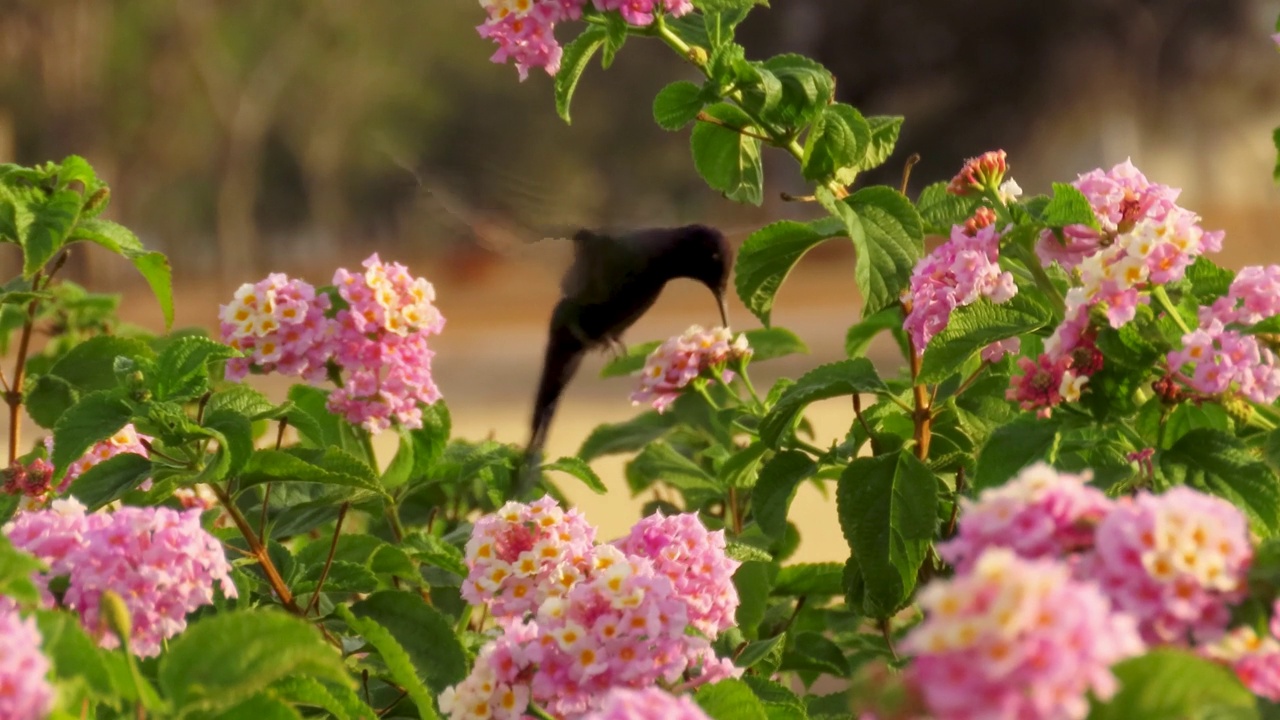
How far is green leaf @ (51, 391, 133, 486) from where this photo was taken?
1.53 meters

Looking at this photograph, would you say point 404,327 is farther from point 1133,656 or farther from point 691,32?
point 1133,656

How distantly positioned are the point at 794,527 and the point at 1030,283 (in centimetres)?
81

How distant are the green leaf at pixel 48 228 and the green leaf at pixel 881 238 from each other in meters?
0.86

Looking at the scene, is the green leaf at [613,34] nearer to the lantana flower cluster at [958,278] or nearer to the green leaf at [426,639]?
the lantana flower cluster at [958,278]

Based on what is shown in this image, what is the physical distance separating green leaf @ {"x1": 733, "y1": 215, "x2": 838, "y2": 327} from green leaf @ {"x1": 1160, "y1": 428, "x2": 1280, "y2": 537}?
501 millimetres

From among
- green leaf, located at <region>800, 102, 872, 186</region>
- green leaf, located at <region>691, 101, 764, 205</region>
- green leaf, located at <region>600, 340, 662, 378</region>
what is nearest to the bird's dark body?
green leaf, located at <region>691, 101, 764, 205</region>

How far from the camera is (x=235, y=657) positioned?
0.96 meters

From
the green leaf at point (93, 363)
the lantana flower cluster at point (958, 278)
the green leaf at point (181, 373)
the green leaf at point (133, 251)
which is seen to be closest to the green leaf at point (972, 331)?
the lantana flower cluster at point (958, 278)

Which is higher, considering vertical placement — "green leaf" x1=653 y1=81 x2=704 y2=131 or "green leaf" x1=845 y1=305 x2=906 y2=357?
"green leaf" x1=845 y1=305 x2=906 y2=357

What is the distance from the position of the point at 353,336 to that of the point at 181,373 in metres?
0.42

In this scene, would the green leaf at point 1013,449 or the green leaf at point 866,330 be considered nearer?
the green leaf at point 1013,449

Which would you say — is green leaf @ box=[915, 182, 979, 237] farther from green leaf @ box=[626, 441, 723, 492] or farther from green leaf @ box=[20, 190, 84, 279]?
green leaf @ box=[20, 190, 84, 279]

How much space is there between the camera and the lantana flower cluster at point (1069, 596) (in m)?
0.70

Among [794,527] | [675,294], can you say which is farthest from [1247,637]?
[675,294]
